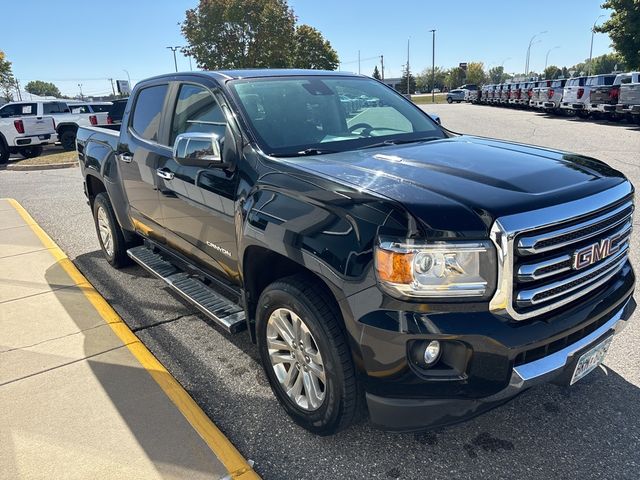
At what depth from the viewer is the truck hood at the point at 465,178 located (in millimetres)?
2064

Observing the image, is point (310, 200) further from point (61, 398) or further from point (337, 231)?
point (61, 398)

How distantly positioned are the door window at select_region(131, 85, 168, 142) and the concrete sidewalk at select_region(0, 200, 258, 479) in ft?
5.07

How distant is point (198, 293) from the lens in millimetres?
3693

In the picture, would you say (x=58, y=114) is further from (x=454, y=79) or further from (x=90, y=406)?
(x=454, y=79)

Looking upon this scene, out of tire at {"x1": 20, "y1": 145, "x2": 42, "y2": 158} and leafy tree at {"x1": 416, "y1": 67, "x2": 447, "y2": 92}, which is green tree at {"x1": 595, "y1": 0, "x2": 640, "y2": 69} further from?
leafy tree at {"x1": 416, "y1": 67, "x2": 447, "y2": 92}

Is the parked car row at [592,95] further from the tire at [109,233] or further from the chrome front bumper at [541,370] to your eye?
the chrome front bumper at [541,370]

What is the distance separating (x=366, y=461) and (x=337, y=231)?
1156 mm

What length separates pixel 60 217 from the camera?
8312mm

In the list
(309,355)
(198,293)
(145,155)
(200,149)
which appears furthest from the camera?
(145,155)

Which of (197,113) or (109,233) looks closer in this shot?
(197,113)

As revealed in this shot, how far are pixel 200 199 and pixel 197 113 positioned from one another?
0.65 metres

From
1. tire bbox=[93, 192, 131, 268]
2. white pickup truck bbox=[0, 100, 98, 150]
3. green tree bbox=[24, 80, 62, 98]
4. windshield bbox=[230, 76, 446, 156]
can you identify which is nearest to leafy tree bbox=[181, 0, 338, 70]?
white pickup truck bbox=[0, 100, 98, 150]

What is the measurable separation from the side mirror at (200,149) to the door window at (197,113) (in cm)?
20

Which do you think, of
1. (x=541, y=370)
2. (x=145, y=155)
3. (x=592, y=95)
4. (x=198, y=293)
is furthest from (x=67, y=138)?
(x=592, y=95)
